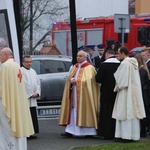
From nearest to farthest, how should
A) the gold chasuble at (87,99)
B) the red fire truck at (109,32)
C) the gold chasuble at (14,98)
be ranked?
the gold chasuble at (14,98) < the gold chasuble at (87,99) < the red fire truck at (109,32)

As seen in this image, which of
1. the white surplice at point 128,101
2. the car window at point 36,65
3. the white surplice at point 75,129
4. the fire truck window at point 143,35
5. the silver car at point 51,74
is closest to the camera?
the white surplice at point 128,101

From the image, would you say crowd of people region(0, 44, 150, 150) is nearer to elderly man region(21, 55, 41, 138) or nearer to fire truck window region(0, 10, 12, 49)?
elderly man region(21, 55, 41, 138)

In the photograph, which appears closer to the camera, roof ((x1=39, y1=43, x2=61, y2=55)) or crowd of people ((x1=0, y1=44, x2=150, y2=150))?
crowd of people ((x1=0, y1=44, x2=150, y2=150))

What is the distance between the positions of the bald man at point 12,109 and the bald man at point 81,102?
2592 mm

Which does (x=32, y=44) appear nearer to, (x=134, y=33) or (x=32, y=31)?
(x=32, y=31)

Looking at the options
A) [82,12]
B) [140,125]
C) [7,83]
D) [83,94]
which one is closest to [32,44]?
[83,94]

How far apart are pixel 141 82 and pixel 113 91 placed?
79 cm

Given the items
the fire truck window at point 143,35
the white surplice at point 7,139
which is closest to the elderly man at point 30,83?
the white surplice at point 7,139

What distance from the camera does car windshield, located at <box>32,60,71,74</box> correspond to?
14547mm

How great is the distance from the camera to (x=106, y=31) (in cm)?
2167

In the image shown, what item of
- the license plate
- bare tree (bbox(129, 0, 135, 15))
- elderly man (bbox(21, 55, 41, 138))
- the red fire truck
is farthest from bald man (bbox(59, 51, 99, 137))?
bare tree (bbox(129, 0, 135, 15))

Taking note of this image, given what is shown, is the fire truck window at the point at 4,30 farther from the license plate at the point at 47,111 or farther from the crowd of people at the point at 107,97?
the license plate at the point at 47,111

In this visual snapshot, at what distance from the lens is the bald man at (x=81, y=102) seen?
38.6ft

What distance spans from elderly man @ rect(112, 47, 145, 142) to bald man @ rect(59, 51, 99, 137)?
0.76 metres
